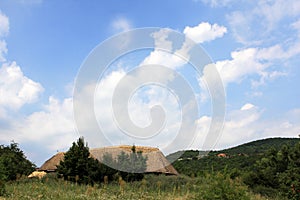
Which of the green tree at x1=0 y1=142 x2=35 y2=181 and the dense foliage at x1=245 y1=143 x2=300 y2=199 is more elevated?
the green tree at x1=0 y1=142 x2=35 y2=181

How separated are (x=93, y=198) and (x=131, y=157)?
808cm

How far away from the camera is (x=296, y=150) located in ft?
56.0

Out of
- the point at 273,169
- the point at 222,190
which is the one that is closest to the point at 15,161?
the point at 273,169

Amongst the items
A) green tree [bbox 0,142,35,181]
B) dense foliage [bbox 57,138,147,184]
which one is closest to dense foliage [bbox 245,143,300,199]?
dense foliage [bbox 57,138,147,184]

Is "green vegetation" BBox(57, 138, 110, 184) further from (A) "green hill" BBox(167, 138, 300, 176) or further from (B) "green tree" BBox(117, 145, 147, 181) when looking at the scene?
(A) "green hill" BBox(167, 138, 300, 176)

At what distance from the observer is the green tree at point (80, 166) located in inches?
703

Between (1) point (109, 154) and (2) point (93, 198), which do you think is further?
(1) point (109, 154)

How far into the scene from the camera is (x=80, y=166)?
18391 millimetres

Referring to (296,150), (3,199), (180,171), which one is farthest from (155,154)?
(3,199)

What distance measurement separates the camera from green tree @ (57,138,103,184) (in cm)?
1786

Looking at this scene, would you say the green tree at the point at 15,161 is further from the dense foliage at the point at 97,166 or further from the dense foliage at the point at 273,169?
the dense foliage at the point at 273,169

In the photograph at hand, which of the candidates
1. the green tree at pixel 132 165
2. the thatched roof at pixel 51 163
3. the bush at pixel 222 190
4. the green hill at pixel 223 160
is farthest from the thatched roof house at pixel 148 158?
the bush at pixel 222 190

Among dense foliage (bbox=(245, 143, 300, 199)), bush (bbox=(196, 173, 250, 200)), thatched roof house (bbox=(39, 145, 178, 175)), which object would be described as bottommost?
bush (bbox=(196, 173, 250, 200))

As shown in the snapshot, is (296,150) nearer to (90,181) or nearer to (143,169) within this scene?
(143,169)
